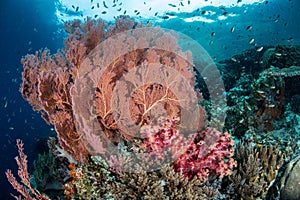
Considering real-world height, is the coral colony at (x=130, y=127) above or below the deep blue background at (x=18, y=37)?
below

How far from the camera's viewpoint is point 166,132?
420cm

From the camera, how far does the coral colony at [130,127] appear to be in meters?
3.97

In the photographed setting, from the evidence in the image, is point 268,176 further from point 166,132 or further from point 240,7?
point 240,7

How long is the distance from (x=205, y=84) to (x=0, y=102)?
47744mm

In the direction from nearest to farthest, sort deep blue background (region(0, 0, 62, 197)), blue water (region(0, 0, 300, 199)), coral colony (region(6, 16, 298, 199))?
coral colony (region(6, 16, 298, 199)) < deep blue background (region(0, 0, 62, 197)) < blue water (region(0, 0, 300, 199))

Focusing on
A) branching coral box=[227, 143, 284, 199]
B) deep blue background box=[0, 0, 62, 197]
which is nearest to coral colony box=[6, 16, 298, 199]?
branching coral box=[227, 143, 284, 199]

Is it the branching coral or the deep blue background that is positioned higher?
the deep blue background

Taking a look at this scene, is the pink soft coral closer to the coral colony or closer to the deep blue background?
the coral colony

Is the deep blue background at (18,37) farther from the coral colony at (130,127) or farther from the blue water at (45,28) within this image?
the coral colony at (130,127)

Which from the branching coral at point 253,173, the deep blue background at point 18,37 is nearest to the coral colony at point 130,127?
the branching coral at point 253,173

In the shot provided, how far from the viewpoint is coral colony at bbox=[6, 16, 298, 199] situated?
3.97m

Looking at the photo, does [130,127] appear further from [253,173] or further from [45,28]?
[45,28]

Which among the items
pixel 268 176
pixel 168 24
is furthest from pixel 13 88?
pixel 268 176

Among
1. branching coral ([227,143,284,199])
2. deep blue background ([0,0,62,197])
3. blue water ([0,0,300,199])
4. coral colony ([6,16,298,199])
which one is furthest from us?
blue water ([0,0,300,199])
